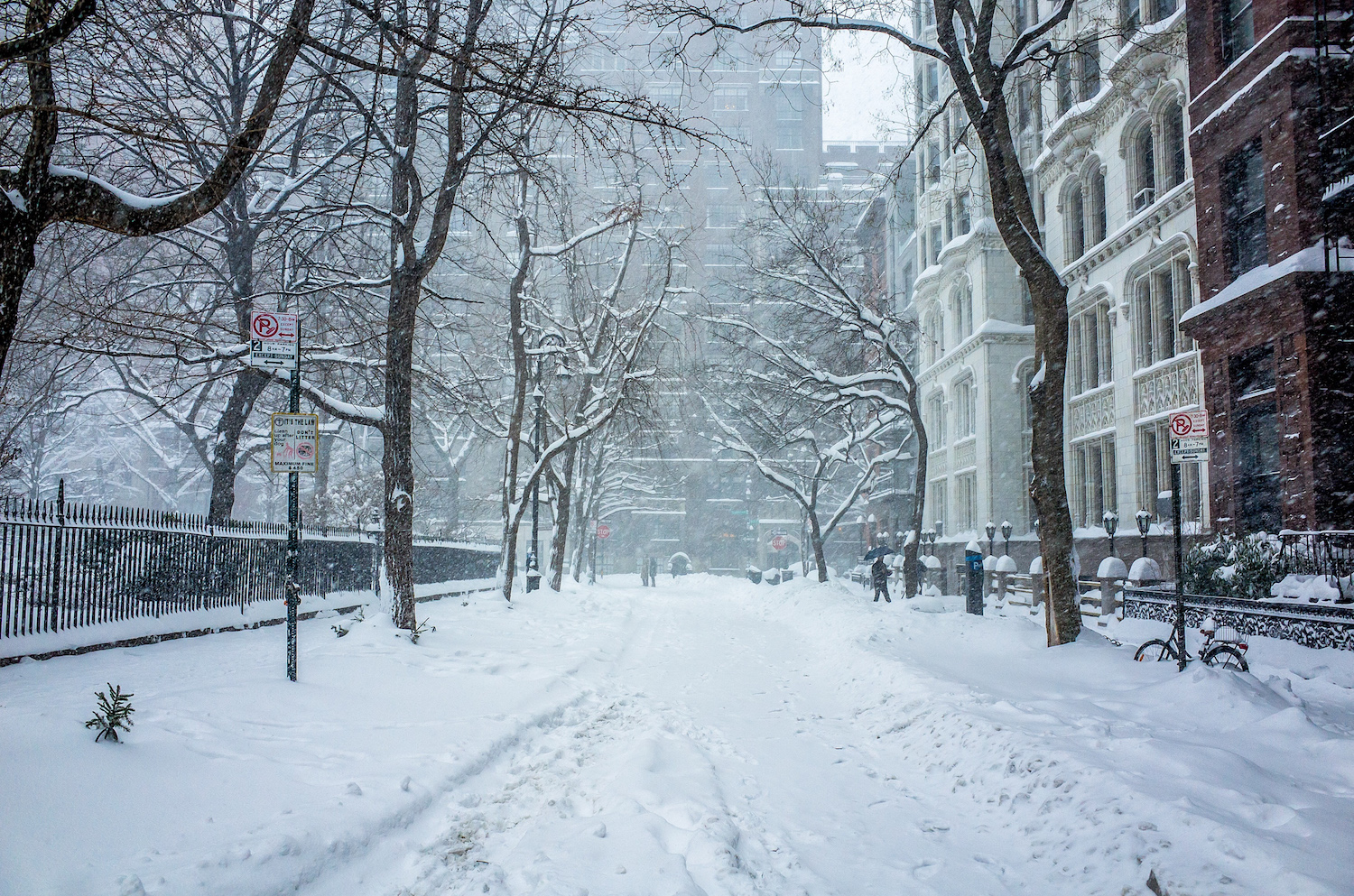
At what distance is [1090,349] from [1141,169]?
5915 mm

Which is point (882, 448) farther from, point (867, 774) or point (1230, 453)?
point (867, 774)

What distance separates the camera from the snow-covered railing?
10.8 metres

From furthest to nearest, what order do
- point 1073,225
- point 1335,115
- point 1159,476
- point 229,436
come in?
point 1073,225 → point 1159,476 → point 229,436 → point 1335,115

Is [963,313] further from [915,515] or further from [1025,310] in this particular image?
[915,515]

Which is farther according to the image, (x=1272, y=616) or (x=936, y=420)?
(x=936, y=420)

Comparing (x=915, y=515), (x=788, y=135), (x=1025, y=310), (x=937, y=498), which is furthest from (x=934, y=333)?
(x=788, y=135)

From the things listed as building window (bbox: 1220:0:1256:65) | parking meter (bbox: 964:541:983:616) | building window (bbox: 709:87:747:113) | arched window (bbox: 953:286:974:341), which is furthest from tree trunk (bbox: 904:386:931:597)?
building window (bbox: 709:87:747:113)

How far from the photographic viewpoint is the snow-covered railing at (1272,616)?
35.4ft

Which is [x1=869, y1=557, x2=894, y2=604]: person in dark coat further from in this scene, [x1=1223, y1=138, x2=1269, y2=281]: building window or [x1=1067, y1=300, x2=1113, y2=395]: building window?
[x1=1223, y1=138, x2=1269, y2=281]: building window

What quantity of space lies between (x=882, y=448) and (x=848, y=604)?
1263 inches

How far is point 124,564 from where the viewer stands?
1058 centimetres

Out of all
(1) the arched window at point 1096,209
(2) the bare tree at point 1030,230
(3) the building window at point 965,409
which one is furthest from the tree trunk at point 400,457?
(3) the building window at point 965,409

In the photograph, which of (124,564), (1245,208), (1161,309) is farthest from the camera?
(1161,309)

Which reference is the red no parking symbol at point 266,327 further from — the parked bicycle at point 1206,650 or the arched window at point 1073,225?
the arched window at point 1073,225
